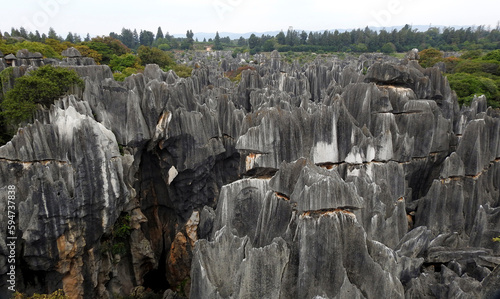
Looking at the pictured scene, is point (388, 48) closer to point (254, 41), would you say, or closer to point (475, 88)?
point (254, 41)

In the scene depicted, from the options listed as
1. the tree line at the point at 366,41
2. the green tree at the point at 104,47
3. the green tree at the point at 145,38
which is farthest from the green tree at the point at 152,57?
the green tree at the point at 145,38

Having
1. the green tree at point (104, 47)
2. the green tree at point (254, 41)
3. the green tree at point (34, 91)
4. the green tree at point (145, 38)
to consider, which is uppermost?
the green tree at point (145, 38)

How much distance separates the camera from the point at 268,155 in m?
16.3

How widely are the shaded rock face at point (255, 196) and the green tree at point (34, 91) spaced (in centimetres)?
83

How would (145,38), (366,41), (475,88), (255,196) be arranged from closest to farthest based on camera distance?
(255,196) < (475,88) < (366,41) < (145,38)

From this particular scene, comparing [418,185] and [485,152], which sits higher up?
[485,152]

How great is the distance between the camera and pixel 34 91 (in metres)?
18.1

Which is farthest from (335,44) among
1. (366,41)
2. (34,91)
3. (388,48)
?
(34,91)

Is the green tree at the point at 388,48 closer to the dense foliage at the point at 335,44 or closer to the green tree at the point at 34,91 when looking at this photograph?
the dense foliage at the point at 335,44

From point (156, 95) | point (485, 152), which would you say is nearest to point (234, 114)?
point (156, 95)

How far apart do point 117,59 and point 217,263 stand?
45445 millimetres

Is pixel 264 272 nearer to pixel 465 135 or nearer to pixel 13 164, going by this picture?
pixel 13 164

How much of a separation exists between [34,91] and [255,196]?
13027mm

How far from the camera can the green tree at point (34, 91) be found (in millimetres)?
17672
